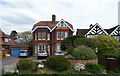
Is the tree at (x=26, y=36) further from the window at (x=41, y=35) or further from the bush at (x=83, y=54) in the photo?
the bush at (x=83, y=54)

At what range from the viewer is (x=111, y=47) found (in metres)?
14.5

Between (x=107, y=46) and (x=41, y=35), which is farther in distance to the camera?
(x=41, y=35)

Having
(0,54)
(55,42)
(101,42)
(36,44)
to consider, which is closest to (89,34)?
(55,42)

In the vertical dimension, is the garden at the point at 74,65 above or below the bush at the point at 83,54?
below

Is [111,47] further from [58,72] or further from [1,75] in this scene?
[1,75]

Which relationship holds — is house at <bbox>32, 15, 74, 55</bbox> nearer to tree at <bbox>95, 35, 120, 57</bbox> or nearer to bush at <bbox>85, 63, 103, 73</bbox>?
tree at <bbox>95, 35, 120, 57</bbox>

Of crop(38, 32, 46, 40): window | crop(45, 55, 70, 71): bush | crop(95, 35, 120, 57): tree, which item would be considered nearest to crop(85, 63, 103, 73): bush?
crop(45, 55, 70, 71): bush

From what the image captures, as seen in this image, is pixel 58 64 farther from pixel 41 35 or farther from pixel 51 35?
pixel 41 35

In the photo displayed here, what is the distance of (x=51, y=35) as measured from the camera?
24.0 metres

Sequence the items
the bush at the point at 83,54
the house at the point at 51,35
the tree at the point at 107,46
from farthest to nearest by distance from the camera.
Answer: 1. the house at the point at 51,35
2. the tree at the point at 107,46
3. the bush at the point at 83,54

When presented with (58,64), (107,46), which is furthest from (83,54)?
(107,46)

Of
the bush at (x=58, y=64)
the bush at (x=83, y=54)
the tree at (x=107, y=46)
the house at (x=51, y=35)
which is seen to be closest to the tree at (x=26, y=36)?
the house at (x=51, y=35)

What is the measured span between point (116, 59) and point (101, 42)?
14.2ft

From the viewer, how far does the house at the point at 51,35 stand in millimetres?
23359
